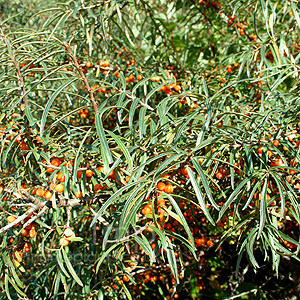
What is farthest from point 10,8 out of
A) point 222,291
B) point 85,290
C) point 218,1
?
point 222,291

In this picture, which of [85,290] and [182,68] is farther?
[182,68]

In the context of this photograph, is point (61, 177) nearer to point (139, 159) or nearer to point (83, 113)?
point (139, 159)

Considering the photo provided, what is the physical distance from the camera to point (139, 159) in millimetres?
1078

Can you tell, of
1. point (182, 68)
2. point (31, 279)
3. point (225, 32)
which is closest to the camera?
point (31, 279)

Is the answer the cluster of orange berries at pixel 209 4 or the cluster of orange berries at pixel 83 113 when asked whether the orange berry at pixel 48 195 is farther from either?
the cluster of orange berries at pixel 209 4

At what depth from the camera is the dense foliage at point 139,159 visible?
88 cm

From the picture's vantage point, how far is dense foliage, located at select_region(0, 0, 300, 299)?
88cm

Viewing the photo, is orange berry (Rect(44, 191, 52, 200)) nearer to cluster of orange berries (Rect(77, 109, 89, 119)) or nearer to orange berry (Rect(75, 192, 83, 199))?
orange berry (Rect(75, 192, 83, 199))

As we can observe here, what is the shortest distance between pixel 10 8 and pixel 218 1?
2319mm

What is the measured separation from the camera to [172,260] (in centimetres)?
82

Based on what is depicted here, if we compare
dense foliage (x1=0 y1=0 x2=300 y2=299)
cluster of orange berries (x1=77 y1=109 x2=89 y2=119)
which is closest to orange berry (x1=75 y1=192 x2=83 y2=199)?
dense foliage (x1=0 y1=0 x2=300 y2=299)

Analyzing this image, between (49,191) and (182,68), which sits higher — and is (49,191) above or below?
below

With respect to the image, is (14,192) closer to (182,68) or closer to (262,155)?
(262,155)

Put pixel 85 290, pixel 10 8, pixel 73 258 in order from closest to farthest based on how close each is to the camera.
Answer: pixel 85 290 < pixel 73 258 < pixel 10 8
